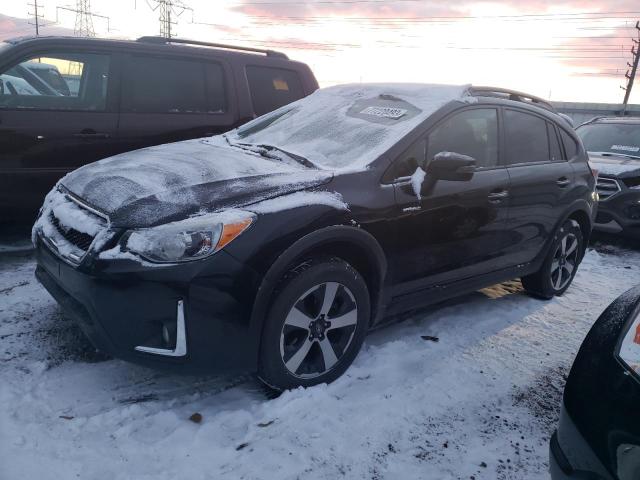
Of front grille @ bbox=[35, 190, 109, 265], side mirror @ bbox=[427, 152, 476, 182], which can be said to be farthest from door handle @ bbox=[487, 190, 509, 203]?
Result: front grille @ bbox=[35, 190, 109, 265]

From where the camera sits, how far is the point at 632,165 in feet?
24.4

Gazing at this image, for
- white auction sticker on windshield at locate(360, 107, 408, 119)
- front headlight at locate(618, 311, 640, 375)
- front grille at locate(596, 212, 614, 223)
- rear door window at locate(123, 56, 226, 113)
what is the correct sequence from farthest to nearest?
front grille at locate(596, 212, 614, 223)
rear door window at locate(123, 56, 226, 113)
white auction sticker on windshield at locate(360, 107, 408, 119)
front headlight at locate(618, 311, 640, 375)

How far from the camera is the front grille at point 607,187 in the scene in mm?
7270

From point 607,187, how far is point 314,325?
6115mm

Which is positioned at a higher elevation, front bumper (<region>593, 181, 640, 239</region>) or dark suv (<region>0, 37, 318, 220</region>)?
dark suv (<region>0, 37, 318, 220</region>)

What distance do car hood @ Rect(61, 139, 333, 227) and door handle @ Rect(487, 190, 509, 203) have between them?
139 cm

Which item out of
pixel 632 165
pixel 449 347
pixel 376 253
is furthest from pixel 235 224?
pixel 632 165

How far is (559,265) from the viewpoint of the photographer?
189 inches

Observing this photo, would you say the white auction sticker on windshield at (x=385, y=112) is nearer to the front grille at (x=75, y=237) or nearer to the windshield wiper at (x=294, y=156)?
the windshield wiper at (x=294, y=156)

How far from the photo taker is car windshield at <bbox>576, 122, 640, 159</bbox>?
812cm

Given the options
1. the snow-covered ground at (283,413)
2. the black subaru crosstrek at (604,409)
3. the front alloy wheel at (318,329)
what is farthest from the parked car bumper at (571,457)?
the front alloy wheel at (318,329)

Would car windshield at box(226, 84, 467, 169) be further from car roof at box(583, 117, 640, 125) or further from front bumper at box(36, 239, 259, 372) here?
car roof at box(583, 117, 640, 125)

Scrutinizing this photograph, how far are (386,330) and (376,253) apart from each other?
1.01m

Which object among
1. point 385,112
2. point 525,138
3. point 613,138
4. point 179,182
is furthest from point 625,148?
point 179,182
